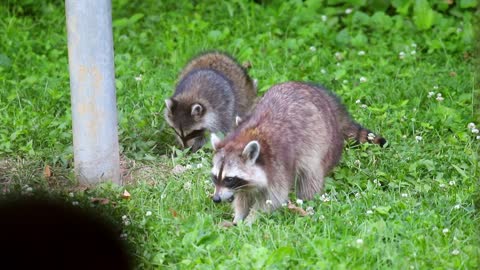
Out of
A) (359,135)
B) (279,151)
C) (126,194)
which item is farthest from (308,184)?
(126,194)

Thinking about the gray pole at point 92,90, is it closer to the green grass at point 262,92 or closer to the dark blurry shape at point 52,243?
the green grass at point 262,92

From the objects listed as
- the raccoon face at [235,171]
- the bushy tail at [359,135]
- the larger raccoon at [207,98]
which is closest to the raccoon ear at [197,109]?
the larger raccoon at [207,98]

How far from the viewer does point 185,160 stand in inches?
265

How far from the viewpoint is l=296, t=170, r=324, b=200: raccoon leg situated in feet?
19.9

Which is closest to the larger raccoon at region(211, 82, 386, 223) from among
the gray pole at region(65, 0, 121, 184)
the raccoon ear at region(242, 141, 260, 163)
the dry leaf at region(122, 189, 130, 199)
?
the raccoon ear at region(242, 141, 260, 163)

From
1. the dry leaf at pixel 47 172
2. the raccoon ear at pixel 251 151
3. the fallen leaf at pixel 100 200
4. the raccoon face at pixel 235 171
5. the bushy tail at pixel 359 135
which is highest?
the raccoon ear at pixel 251 151

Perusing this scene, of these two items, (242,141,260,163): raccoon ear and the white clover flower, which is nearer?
(242,141,260,163): raccoon ear

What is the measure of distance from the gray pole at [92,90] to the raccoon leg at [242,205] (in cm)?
81

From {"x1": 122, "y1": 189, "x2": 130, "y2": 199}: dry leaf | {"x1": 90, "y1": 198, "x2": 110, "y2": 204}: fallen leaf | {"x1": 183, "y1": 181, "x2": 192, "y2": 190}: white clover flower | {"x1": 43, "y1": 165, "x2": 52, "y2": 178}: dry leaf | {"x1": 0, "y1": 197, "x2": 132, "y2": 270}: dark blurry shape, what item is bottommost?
{"x1": 43, "y1": 165, "x2": 52, "y2": 178}: dry leaf

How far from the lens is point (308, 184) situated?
609cm

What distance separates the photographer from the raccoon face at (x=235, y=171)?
18.7 ft

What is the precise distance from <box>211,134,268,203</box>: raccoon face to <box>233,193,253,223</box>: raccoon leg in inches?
4.8

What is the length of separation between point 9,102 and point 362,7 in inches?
149

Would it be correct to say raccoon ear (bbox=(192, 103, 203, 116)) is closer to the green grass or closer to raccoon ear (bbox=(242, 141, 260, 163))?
the green grass
